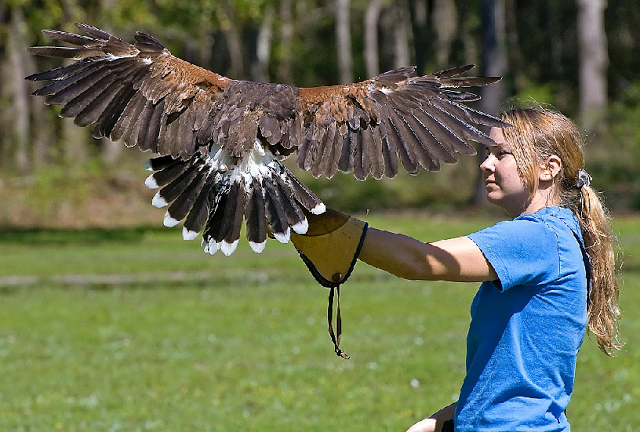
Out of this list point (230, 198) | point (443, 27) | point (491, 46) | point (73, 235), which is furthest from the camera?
point (443, 27)

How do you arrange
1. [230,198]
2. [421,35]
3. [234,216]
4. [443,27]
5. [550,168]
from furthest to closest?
[421,35] → [443,27] → [230,198] → [234,216] → [550,168]

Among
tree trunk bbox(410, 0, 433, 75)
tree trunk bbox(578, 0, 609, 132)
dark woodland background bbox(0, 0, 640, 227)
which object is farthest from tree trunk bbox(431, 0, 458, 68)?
tree trunk bbox(578, 0, 609, 132)

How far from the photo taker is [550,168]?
3.49 m

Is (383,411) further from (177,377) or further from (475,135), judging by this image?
(475,135)

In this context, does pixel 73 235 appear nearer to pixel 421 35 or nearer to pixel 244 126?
pixel 244 126

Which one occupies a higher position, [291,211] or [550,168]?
[550,168]

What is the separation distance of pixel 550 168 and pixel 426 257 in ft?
1.92

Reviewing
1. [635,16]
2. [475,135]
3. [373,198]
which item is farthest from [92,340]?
[635,16]

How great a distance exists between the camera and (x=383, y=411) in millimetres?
7543

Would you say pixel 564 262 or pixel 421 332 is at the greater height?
pixel 564 262

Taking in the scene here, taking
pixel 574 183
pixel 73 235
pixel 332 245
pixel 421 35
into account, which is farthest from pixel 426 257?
pixel 421 35

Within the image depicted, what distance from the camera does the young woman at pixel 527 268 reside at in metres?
3.24

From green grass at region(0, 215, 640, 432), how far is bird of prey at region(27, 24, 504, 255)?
3.05 metres

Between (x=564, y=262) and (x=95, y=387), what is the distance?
19.5 ft
